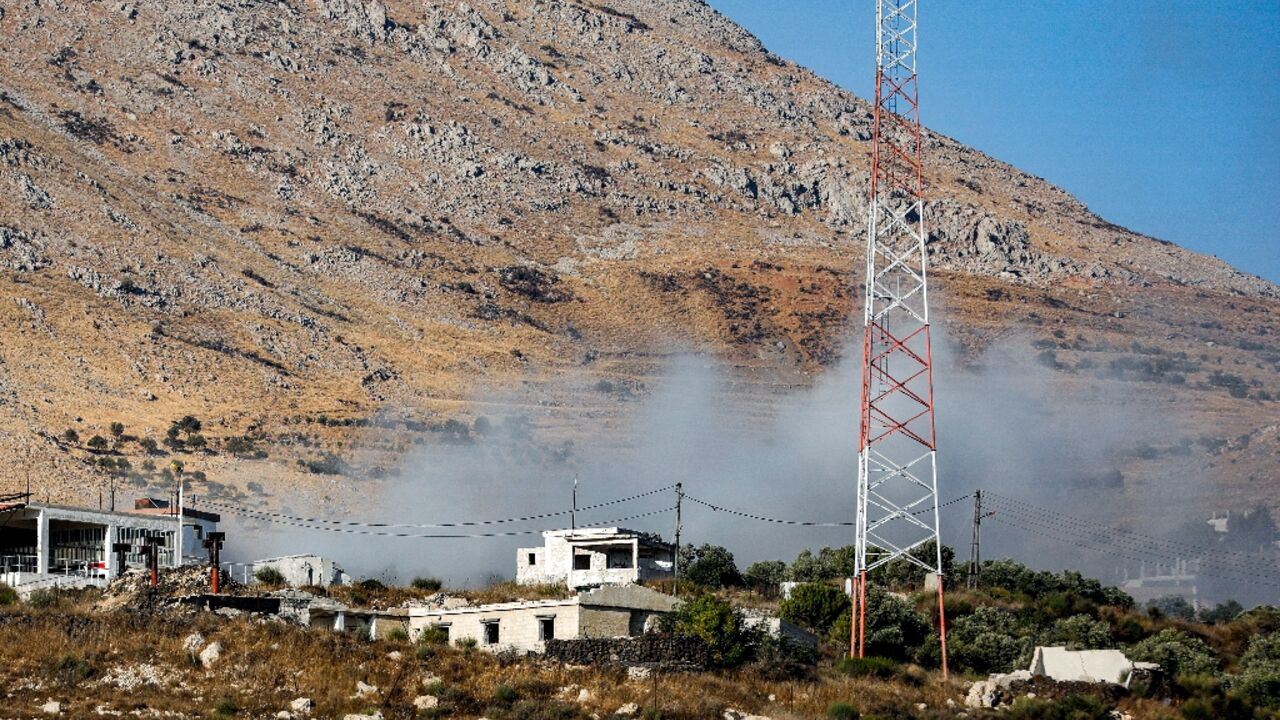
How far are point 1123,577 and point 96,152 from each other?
73.0 m

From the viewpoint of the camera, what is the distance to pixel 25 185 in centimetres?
12275

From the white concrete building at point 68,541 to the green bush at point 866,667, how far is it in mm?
15926

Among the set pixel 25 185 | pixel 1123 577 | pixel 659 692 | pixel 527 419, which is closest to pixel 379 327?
pixel 527 419

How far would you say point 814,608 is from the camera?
52.7 metres

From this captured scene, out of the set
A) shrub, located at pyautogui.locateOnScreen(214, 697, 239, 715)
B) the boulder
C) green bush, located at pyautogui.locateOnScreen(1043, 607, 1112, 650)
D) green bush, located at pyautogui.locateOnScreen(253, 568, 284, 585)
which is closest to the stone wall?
the boulder

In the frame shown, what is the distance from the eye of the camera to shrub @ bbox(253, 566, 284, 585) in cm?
4877

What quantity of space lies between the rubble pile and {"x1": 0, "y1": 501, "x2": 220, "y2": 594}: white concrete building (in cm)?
204

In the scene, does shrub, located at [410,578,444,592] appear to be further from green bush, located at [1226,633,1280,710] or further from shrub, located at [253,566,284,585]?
green bush, located at [1226,633,1280,710]

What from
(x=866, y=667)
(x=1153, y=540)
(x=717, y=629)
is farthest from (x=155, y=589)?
(x=1153, y=540)

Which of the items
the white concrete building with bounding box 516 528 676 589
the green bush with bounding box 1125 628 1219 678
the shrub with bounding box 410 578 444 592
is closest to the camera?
the shrub with bounding box 410 578 444 592

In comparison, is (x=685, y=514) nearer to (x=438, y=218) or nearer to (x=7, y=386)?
(x=7, y=386)

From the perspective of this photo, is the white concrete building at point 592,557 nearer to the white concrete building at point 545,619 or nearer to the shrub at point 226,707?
the white concrete building at point 545,619

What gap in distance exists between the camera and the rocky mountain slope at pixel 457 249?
107 m

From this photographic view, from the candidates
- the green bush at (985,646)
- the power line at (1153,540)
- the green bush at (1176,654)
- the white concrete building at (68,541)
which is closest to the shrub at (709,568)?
the green bush at (985,646)
